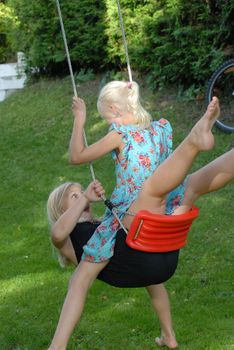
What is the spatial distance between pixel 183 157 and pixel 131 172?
342 mm

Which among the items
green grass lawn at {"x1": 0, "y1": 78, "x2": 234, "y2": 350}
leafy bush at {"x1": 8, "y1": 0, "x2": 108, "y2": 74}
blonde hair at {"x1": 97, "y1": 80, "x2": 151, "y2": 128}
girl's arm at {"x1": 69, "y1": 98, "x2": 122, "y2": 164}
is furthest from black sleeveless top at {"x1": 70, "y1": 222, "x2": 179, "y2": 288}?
leafy bush at {"x1": 8, "y1": 0, "x2": 108, "y2": 74}

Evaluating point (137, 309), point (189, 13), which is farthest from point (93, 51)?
point (137, 309)

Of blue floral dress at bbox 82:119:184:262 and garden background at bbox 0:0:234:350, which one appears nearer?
blue floral dress at bbox 82:119:184:262

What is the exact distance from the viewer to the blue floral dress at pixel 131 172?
120 inches

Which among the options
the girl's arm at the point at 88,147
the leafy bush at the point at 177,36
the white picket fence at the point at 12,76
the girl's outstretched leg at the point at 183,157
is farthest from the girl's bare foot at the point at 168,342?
the white picket fence at the point at 12,76

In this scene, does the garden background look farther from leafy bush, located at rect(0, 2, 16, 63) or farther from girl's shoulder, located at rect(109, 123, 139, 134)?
girl's shoulder, located at rect(109, 123, 139, 134)

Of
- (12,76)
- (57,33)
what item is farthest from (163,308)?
(12,76)

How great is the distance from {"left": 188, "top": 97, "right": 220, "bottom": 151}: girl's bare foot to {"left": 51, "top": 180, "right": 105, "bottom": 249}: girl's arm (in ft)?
1.84

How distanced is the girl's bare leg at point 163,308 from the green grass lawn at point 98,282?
10 cm

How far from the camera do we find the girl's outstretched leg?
2730 millimetres

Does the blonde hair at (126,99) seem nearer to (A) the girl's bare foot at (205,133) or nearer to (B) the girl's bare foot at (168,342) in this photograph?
(A) the girl's bare foot at (205,133)

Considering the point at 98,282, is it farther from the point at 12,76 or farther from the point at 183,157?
the point at 12,76

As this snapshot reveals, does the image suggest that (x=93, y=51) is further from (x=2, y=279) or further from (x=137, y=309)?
(x=137, y=309)

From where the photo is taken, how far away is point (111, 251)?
10.2 ft
